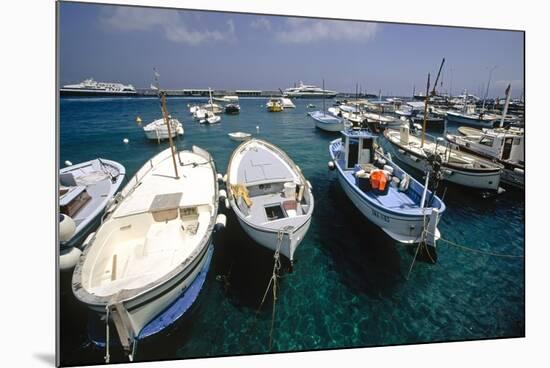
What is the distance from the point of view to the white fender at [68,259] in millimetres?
3072

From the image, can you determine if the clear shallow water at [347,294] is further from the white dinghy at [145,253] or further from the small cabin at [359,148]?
the small cabin at [359,148]

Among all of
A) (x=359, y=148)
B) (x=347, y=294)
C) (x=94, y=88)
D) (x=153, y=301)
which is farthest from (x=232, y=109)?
(x=153, y=301)

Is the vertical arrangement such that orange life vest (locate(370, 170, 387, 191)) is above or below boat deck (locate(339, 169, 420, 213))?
above

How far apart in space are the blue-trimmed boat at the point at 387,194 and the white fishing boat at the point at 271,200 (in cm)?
138

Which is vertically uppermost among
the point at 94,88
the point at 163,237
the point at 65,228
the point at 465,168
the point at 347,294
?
the point at 94,88

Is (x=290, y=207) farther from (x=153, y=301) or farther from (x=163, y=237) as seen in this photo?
(x=153, y=301)

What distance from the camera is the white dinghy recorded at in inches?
105

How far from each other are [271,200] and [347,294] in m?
2.56

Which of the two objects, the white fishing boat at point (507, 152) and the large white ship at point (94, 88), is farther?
the white fishing boat at point (507, 152)

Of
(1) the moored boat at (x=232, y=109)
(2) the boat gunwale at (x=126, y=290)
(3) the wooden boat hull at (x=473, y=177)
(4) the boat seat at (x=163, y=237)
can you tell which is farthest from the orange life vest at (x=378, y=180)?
(1) the moored boat at (x=232, y=109)

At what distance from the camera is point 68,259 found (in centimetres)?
312

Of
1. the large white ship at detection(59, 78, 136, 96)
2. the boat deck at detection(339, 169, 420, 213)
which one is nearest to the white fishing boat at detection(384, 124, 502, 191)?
the boat deck at detection(339, 169, 420, 213)

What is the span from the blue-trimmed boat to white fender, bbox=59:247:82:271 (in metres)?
5.24

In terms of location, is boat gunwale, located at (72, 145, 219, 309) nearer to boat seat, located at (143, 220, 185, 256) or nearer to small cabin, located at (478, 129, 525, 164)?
boat seat, located at (143, 220, 185, 256)
